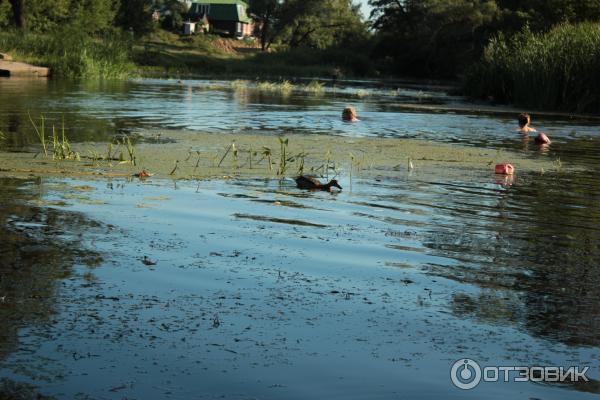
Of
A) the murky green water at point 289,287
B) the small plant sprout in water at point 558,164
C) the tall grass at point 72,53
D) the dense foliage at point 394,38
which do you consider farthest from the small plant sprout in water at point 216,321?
the tall grass at point 72,53

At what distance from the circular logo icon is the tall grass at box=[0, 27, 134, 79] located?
40501 mm

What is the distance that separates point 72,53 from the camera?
44188mm

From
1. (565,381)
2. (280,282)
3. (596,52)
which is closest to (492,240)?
(280,282)

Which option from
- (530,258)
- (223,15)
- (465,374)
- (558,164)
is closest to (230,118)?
(558,164)

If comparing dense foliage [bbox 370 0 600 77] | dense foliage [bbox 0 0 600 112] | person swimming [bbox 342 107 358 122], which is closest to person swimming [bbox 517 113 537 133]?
person swimming [bbox 342 107 358 122]

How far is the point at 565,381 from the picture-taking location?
4707mm

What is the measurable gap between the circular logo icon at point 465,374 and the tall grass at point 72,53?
40.5 meters

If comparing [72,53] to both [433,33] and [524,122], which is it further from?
[433,33]

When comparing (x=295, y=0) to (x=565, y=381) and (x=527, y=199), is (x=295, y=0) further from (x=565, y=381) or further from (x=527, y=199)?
(x=565, y=381)

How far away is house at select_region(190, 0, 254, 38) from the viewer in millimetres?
122500

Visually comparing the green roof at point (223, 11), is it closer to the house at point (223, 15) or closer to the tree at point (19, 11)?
the house at point (223, 15)

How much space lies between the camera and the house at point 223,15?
12250 centimetres

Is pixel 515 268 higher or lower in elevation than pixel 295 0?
lower

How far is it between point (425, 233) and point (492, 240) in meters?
0.65
